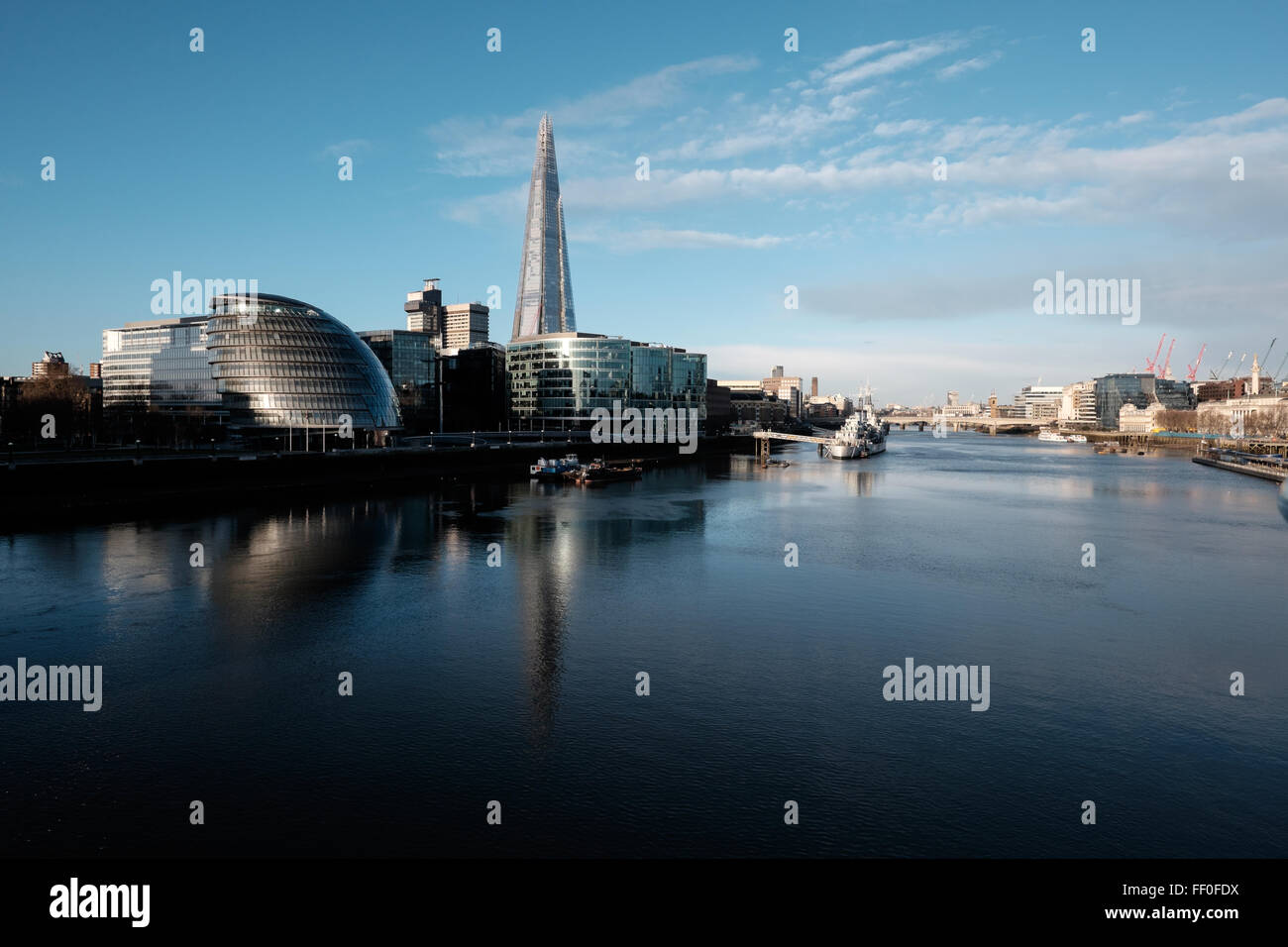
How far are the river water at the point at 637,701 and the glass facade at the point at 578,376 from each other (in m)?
129

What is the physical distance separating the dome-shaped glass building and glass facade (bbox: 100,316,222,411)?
2.95 metres

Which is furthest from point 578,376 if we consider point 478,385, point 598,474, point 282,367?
point 598,474

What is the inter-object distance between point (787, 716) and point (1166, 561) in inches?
1148

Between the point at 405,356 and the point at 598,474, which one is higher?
the point at 405,356

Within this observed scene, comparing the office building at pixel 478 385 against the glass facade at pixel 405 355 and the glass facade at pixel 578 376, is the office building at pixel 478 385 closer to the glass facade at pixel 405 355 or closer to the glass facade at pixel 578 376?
the glass facade at pixel 405 355

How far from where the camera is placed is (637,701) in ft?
58.5

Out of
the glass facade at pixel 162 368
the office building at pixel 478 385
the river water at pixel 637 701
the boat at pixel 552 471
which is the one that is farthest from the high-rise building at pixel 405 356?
the river water at pixel 637 701

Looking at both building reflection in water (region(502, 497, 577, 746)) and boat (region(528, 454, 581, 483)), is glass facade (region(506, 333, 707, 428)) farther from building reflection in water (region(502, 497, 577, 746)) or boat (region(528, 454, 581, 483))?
building reflection in water (region(502, 497, 577, 746))

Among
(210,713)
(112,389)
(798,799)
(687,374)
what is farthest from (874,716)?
(687,374)

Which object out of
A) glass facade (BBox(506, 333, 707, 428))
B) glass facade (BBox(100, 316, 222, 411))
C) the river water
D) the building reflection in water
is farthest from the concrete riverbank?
glass facade (BBox(506, 333, 707, 428))

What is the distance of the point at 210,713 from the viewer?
1688 cm

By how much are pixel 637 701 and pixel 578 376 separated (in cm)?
15271

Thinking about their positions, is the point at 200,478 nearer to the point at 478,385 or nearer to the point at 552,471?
the point at 552,471
